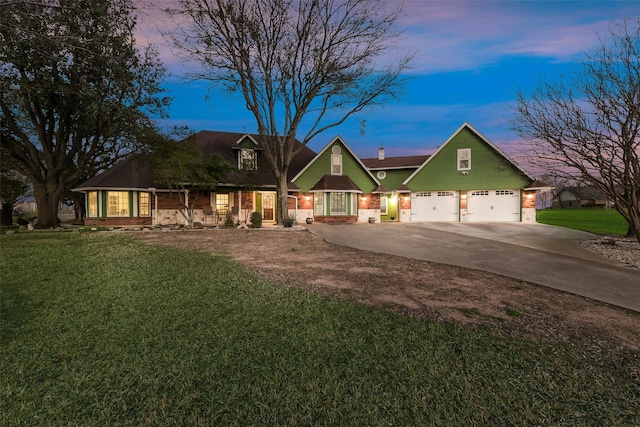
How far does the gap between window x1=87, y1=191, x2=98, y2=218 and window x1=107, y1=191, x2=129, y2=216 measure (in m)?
1.05

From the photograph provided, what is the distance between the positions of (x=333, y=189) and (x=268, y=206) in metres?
5.60

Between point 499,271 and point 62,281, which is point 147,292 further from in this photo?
point 499,271

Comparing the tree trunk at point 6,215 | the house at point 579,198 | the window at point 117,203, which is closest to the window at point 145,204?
the window at point 117,203

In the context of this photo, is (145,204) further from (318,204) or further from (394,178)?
(394,178)

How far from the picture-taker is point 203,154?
78.7 feet

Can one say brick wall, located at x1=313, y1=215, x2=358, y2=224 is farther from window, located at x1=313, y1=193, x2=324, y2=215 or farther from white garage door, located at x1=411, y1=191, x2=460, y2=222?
white garage door, located at x1=411, y1=191, x2=460, y2=222

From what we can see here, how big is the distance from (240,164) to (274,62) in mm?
8569

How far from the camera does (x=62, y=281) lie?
23.0 feet

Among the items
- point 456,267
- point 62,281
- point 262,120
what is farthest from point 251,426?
point 262,120

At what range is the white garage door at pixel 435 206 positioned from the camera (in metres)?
27.6

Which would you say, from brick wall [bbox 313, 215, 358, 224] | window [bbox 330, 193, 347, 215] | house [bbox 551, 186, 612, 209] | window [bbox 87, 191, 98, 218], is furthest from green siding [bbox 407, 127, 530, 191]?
house [bbox 551, 186, 612, 209]

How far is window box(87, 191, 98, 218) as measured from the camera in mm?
22938

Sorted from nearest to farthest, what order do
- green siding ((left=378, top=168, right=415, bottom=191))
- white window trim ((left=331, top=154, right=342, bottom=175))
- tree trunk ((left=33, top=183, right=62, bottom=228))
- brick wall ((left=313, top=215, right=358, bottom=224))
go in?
tree trunk ((left=33, top=183, right=62, bottom=228)) → brick wall ((left=313, top=215, right=358, bottom=224)) → white window trim ((left=331, top=154, right=342, bottom=175)) → green siding ((left=378, top=168, right=415, bottom=191))

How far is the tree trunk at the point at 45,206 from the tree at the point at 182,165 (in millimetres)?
7184
